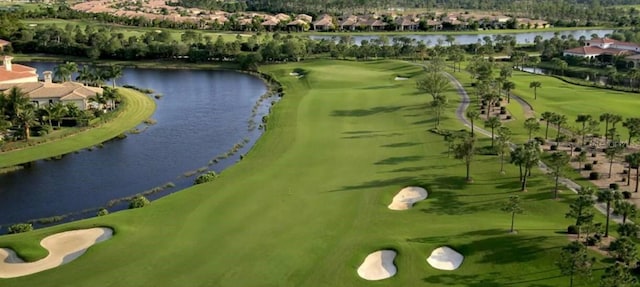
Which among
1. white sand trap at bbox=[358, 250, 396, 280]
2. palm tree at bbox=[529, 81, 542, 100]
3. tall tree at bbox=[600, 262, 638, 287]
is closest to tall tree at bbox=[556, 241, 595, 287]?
tall tree at bbox=[600, 262, 638, 287]

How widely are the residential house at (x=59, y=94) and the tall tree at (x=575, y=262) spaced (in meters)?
61.6

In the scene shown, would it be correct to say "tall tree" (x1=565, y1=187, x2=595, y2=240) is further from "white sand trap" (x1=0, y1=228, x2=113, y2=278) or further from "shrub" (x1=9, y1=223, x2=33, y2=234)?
"shrub" (x1=9, y1=223, x2=33, y2=234)

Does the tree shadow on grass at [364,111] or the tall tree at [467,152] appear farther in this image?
the tree shadow on grass at [364,111]

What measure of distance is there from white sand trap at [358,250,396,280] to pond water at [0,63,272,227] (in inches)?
863

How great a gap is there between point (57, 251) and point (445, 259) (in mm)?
24286

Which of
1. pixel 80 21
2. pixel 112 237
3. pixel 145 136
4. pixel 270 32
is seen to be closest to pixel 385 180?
pixel 112 237

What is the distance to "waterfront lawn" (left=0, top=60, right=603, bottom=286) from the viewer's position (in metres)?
33.6

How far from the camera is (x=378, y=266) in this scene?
1383 inches

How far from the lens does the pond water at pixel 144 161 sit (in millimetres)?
48531

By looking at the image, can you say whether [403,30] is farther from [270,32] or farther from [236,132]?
[236,132]

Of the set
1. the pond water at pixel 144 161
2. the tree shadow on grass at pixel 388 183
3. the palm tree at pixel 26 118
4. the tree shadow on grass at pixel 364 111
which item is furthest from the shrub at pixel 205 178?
the tree shadow on grass at pixel 364 111

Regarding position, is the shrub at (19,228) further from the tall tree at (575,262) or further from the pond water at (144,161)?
the tall tree at (575,262)

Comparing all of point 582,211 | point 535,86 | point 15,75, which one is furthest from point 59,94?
point 582,211

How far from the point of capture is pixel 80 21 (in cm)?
16775
